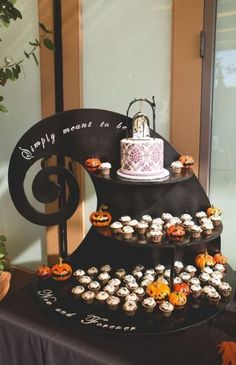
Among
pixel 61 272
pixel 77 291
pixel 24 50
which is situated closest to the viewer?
pixel 77 291

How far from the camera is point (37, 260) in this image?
2230 mm

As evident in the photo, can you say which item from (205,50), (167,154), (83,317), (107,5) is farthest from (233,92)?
(83,317)

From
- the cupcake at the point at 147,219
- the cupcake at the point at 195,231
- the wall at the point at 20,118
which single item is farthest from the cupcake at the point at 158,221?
the wall at the point at 20,118

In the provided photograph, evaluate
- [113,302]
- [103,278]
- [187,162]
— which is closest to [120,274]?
[103,278]

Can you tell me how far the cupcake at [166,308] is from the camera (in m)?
1.29

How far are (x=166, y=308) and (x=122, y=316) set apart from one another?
16 cm

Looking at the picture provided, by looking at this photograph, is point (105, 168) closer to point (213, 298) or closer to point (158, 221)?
point (158, 221)

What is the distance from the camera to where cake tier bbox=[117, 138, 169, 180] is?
1.32m

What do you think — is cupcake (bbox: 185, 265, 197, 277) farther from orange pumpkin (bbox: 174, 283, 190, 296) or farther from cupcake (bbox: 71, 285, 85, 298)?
cupcake (bbox: 71, 285, 85, 298)

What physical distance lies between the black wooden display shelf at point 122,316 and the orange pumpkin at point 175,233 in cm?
26

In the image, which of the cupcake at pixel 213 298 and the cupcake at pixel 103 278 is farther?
the cupcake at pixel 103 278

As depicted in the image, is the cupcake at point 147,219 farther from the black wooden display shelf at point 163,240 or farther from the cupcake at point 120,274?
the cupcake at point 120,274

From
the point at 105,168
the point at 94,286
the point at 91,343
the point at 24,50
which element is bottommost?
the point at 91,343

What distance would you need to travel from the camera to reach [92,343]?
1223mm
